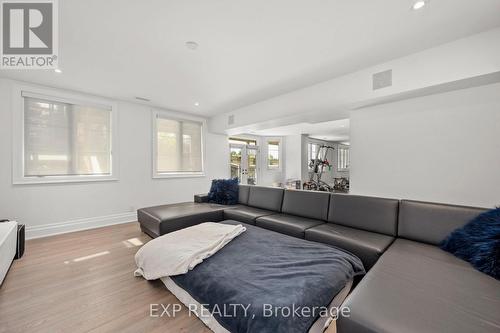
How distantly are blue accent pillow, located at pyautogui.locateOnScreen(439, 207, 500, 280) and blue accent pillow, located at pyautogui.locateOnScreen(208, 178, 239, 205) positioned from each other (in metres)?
2.93

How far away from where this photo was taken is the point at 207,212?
321cm

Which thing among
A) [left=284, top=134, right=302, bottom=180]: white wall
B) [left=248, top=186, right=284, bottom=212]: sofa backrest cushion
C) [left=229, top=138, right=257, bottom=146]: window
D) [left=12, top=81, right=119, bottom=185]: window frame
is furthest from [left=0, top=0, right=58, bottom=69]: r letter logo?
[left=284, top=134, right=302, bottom=180]: white wall

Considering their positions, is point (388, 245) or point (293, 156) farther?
point (293, 156)

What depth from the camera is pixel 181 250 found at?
5.90 feet

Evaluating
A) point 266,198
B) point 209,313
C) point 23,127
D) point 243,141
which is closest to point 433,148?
point 266,198

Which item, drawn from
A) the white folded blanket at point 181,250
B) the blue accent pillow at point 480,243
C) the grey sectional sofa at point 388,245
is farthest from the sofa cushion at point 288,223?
the blue accent pillow at point 480,243

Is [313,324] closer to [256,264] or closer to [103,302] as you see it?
[256,264]

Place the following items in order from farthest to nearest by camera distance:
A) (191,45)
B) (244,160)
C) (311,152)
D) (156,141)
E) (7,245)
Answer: (311,152)
(244,160)
(156,141)
(191,45)
(7,245)

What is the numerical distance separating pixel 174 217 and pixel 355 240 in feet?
7.58

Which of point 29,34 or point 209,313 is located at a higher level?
point 29,34

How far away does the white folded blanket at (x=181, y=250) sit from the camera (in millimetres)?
1674

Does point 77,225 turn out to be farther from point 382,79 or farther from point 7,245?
point 382,79

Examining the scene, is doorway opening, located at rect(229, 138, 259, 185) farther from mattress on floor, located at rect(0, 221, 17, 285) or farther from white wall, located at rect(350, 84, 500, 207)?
mattress on floor, located at rect(0, 221, 17, 285)

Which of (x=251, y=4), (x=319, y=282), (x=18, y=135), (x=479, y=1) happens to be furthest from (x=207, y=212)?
(x=479, y=1)
